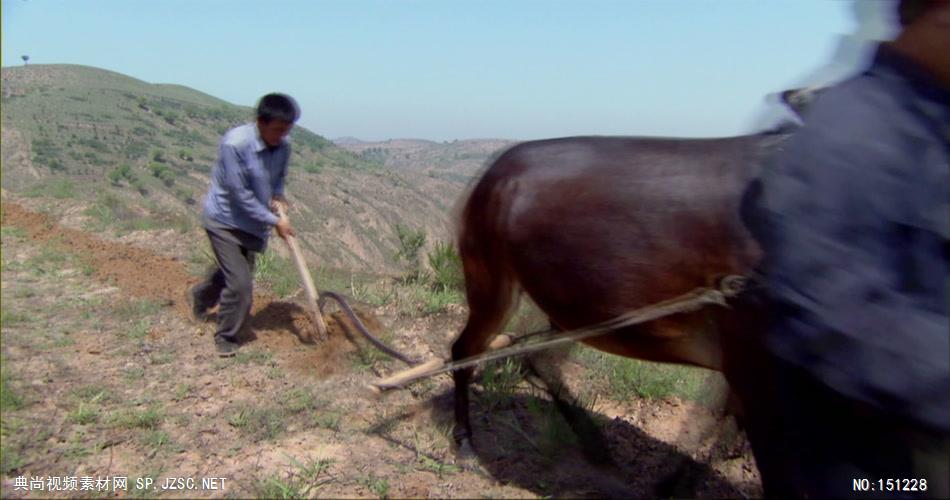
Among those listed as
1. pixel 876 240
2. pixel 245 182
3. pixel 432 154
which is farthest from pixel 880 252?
pixel 432 154

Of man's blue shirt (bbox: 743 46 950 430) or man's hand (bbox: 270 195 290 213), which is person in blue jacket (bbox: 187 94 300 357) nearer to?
man's hand (bbox: 270 195 290 213)

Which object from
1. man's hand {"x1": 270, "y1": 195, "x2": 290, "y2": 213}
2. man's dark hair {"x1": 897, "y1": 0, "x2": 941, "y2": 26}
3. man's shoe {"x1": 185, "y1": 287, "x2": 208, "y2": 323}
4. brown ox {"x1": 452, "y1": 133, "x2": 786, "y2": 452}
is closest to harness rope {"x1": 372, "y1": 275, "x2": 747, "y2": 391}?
brown ox {"x1": 452, "y1": 133, "x2": 786, "y2": 452}

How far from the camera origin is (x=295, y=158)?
46.8 meters

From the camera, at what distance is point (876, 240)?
126cm

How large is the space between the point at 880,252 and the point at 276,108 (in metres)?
4.09

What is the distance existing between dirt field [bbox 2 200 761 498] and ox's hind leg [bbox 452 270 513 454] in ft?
0.45

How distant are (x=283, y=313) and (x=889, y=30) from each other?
509 centimetres

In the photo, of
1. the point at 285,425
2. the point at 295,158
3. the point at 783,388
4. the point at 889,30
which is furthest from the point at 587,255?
the point at 295,158

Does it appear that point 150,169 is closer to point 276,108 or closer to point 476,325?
point 276,108

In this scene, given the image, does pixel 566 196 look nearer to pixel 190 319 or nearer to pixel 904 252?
pixel 904 252

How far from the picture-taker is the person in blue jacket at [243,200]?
470cm

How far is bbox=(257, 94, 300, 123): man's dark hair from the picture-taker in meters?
4.66

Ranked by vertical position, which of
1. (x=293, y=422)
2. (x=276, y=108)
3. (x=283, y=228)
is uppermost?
(x=276, y=108)

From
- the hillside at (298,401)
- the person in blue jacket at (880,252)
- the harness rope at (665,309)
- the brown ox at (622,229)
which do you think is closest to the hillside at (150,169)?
the hillside at (298,401)
